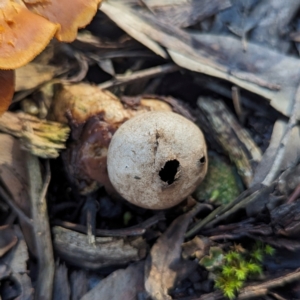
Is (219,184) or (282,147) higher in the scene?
(282,147)

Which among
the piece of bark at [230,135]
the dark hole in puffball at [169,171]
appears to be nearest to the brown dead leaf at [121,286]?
the dark hole in puffball at [169,171]

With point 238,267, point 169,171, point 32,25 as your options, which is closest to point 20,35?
point 32,25

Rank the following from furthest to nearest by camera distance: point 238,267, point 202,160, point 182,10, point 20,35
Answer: point 182,10 → point 202,160 → point 238,267 → point 20,35

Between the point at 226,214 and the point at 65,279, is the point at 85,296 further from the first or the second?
the point at 226,214

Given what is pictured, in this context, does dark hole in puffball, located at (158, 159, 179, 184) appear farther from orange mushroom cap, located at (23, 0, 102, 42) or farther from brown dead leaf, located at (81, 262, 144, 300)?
orange mushroom cap, located at (23, 0, 102, 42)

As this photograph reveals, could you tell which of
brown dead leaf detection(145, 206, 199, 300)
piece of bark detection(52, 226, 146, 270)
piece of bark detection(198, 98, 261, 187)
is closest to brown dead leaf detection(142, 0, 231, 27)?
piece of bark detection(198, 98, 261, 187)

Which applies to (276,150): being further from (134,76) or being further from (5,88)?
(5,88)

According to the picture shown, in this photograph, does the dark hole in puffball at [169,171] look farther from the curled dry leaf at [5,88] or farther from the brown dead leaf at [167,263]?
the curled dry leaf at [5,88]
